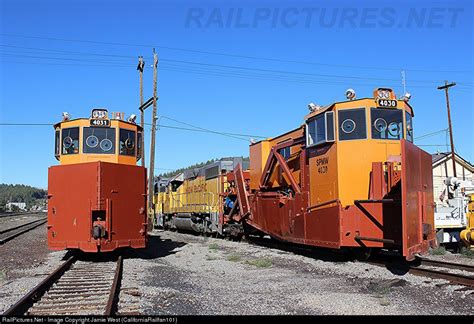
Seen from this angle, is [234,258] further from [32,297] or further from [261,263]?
[32,297]

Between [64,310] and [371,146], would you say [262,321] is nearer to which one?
[64,310]

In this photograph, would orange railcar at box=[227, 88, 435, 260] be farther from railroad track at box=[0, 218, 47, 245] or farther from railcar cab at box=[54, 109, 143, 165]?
railroad track at box=[0, 218, 47, 245]

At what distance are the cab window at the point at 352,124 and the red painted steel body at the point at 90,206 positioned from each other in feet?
18.3

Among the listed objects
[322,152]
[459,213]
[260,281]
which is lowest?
[260,281]

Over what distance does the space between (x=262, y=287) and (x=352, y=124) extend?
4840mm

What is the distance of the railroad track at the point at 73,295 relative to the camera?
6.88 metres

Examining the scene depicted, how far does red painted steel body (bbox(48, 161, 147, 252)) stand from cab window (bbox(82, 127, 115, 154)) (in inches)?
48.2

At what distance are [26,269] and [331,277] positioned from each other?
24.1 ft

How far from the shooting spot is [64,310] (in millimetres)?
6906

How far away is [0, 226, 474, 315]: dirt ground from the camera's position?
714cm

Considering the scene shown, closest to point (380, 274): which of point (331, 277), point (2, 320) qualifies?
point (331, 277)

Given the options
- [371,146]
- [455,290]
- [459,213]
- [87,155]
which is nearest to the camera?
[455,290]

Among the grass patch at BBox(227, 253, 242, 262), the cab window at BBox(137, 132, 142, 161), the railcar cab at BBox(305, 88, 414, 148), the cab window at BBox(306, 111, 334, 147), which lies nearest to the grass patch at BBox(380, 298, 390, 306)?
the railcar cab at BBox(305, 88, 414, 148)

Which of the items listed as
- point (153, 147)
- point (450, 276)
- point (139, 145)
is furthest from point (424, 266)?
point (153, 147)
